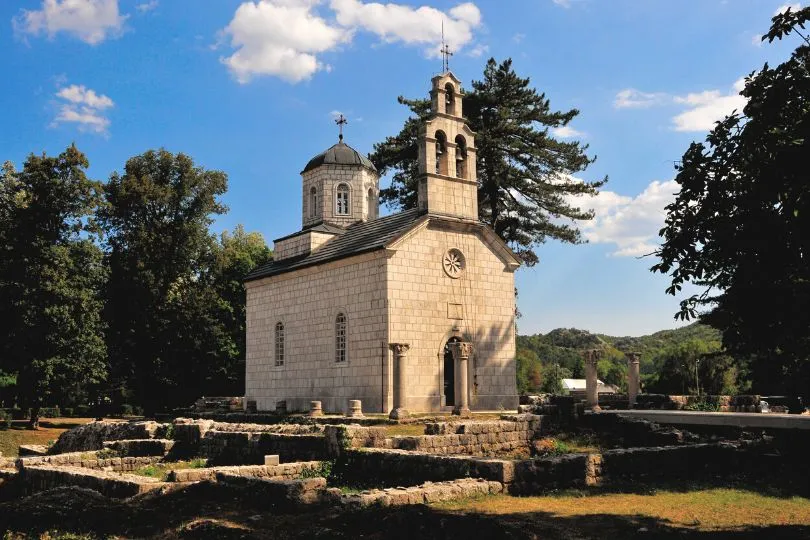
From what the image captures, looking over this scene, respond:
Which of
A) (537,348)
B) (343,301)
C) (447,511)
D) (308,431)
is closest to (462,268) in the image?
(343,301)

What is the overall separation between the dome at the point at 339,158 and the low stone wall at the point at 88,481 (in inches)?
799

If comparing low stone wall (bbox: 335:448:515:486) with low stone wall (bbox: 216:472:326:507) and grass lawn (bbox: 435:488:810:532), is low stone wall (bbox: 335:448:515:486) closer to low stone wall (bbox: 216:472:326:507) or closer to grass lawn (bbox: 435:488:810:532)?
grass lawn (bbox: 435:488:810:532)

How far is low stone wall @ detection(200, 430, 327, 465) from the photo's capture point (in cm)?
1867

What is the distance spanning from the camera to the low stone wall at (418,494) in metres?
11.8

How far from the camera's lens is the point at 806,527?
10992 millimetres

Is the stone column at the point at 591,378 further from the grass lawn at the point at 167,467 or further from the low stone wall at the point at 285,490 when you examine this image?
the low stone wall at the point at 285,490

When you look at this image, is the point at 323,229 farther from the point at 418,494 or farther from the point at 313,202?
the point at 418,494

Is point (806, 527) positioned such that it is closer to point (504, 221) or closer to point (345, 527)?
point (345, 527)

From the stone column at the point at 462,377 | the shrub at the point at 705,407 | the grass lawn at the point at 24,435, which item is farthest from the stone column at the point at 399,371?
the grass lawn at the point at 24,435

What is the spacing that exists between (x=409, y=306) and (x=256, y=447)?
8.77 m

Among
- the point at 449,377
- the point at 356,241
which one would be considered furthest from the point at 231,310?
the point at 449,377

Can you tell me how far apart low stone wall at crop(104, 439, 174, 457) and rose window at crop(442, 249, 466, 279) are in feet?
39.2

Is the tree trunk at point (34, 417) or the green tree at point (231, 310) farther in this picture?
the green tree at point (231, 310)

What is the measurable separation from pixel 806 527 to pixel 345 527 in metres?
6.80
